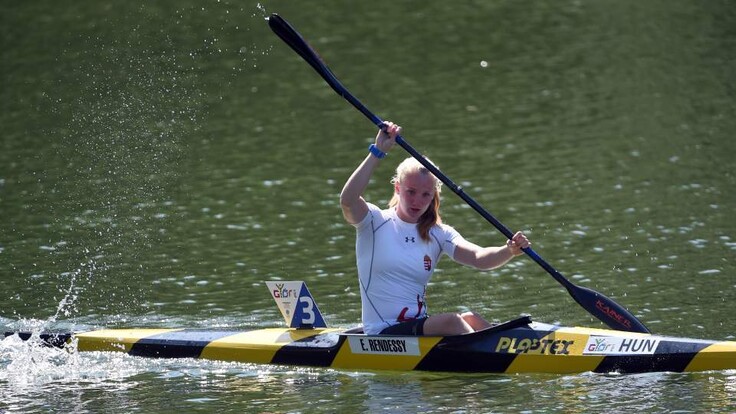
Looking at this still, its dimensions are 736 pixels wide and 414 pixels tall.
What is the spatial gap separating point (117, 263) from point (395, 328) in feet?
16.8

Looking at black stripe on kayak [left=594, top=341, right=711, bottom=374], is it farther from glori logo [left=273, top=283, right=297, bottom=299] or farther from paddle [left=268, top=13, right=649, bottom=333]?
glori logo [left=273, top=283, right=297, bottom=299]

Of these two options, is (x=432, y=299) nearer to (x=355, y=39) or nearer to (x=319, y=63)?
(x=319, y=63)

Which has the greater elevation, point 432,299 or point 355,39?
point 355,39

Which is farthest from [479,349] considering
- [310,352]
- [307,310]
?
[307,310]

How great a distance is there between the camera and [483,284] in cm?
1420

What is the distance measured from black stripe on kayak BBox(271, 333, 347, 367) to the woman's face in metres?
1.11

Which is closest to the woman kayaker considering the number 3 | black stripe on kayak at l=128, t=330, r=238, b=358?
the number 3

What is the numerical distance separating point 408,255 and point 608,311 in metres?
1.69

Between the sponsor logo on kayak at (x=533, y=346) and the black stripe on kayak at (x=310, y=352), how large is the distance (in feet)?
4.22

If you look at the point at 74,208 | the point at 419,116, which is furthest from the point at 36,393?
the point at 419,116

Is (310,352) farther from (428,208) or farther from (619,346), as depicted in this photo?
(619,346)

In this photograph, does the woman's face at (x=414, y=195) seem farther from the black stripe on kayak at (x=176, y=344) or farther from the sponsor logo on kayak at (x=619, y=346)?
the black stripe on kayak at (x=176, y=344)

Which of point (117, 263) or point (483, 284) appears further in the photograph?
point (117, 263)

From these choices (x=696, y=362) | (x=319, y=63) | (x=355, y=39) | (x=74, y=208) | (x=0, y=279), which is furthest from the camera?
(x=355, y=39)
